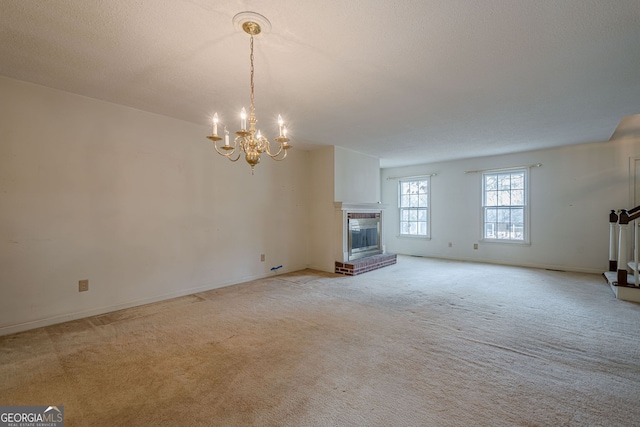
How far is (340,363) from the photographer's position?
207 centimetres

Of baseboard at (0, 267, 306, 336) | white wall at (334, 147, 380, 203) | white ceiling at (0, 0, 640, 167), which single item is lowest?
baseboard at (0, 267, 306, 336)

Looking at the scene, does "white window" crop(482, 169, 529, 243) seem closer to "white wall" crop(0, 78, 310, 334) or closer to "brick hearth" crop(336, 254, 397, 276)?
"brick hearth" crop(336, 254, 397, 276)

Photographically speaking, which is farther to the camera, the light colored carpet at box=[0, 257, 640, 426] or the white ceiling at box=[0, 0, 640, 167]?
the white ceiling at box=[0, 0, 640, 167]

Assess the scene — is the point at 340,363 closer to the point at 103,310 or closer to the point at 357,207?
the point at 103,310

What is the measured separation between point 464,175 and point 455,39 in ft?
16.6

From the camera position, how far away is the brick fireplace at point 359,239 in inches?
203

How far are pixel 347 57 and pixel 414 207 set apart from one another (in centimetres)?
561

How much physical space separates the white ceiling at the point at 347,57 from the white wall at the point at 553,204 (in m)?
1.55

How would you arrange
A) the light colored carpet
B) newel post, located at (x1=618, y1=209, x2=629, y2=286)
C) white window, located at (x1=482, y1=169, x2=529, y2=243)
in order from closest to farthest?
the light colored carpet
newel post, located at (x1=618, y1=209, x2=629, y2=286)
white window, located at (x1=482, y1=169, x2=529, y2=243)

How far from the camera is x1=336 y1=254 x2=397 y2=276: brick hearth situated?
16.4ft

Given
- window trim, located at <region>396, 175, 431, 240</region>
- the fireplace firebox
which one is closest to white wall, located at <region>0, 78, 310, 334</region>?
the fireplace firebox

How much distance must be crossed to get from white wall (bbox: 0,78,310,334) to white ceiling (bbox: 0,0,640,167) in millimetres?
328

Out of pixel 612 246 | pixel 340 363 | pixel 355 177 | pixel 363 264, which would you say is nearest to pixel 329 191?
pixel 355 177

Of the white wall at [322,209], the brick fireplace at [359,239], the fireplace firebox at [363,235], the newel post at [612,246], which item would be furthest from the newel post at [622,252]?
the white wall at [322,209]
